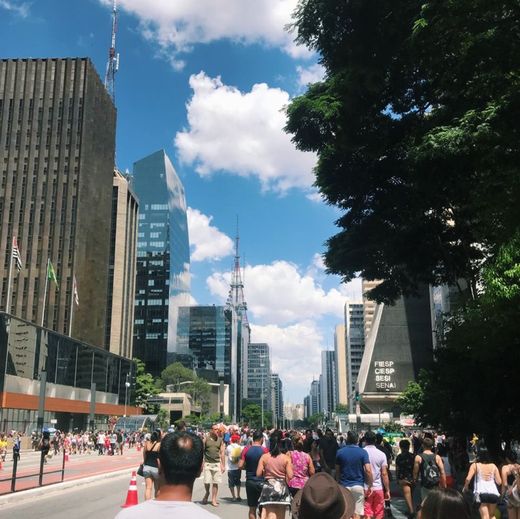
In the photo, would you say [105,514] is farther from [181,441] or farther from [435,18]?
[435,18]

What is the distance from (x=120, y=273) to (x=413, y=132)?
310ft

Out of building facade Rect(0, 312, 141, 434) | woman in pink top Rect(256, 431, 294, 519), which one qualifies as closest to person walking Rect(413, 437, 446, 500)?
woman in pink top Rect(256, 431, 294, 519)

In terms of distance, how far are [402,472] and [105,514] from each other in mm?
6238

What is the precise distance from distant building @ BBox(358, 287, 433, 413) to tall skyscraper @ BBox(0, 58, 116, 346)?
49.2 meters

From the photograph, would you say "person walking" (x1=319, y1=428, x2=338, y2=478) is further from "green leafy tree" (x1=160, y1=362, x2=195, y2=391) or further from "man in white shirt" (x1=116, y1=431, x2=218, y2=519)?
"green leafy tree" (x1=160, y1=362, x2=195, y2=391)

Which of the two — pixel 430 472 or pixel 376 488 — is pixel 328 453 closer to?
pixel 376 488

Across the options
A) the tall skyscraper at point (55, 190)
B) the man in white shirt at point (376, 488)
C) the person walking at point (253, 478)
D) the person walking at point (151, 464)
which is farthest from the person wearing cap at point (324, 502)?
the tall skyscraper at point (55, 190)

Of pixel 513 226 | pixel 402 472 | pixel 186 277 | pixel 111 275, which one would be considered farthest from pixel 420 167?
pixel 186 277

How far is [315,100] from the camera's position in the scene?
2339 cm

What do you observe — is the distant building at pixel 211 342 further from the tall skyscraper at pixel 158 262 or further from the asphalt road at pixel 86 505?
the asphalt road at pixel 86 505

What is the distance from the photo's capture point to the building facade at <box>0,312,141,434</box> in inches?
1769

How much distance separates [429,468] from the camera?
9898 millimetres

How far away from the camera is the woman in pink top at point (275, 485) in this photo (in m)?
8.55

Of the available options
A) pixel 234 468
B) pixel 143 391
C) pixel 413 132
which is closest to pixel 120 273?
pixel 143 391
